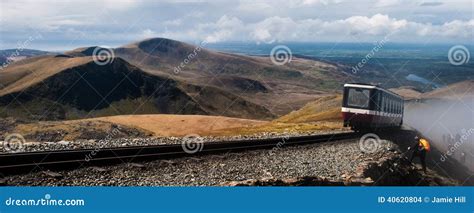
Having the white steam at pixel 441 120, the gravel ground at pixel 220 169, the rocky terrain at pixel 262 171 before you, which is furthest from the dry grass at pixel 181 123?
the gravel ground at pixel 220 169

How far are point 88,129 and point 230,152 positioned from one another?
85.3 m

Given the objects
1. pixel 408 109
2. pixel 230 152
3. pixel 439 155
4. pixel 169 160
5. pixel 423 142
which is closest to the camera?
pixel 169 160

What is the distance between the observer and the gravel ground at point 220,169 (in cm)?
1681

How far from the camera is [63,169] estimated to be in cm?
1767

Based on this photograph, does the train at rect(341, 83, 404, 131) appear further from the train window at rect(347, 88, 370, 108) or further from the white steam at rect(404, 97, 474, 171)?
the white steam at rect(404, 97, 474, 171)

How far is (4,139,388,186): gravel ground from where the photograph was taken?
1681 cm

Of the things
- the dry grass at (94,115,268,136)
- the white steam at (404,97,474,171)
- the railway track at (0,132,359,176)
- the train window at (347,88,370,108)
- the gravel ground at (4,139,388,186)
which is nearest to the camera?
the gravel ground at (4,139,388,186)

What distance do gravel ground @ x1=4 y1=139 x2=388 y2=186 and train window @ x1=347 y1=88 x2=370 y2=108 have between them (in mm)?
14073

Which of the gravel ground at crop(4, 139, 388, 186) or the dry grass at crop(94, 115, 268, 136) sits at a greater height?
the gravel ground at crop(4, 139, 388, 186)

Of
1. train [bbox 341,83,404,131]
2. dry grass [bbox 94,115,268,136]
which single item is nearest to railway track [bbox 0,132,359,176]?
train [bbox 341,83,404,131]

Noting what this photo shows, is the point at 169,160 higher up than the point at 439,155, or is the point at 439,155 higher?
the point at 169,160

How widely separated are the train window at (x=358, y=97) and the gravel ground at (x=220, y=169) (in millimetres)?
14073

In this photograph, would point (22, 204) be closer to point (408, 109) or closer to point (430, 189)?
point (430, 189)

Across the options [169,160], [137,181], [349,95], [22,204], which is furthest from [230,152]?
[349,95]
